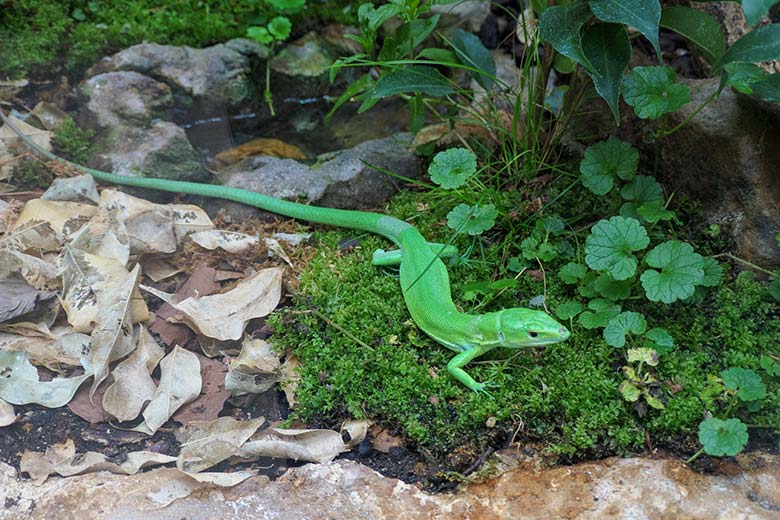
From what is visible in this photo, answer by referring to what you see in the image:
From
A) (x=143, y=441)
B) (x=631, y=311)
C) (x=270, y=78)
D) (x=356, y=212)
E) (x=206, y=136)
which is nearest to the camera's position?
(x=143, y=441)

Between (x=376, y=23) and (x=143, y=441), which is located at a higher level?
(x=376, y=23)

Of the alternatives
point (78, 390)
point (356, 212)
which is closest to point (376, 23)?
point (356, 212)

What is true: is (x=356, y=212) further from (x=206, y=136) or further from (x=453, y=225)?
(x=206, y=136)

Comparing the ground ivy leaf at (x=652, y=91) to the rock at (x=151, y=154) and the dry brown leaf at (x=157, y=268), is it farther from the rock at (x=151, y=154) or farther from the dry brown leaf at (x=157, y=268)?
the rock at (x=151, y=154)

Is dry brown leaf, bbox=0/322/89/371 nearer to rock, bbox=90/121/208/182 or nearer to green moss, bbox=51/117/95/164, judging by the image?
rock, bbox=90/121/208/182

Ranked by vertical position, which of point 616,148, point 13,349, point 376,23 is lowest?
point 13,349

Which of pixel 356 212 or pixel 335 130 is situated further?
pixel 335 130

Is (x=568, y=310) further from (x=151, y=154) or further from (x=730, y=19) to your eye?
(x=151, y=154)

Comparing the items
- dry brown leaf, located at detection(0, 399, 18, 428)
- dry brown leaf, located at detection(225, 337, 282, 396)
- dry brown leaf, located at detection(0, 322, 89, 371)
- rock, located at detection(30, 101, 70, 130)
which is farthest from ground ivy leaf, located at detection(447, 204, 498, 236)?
rock, located at detection(30, 101, 70, 130)
